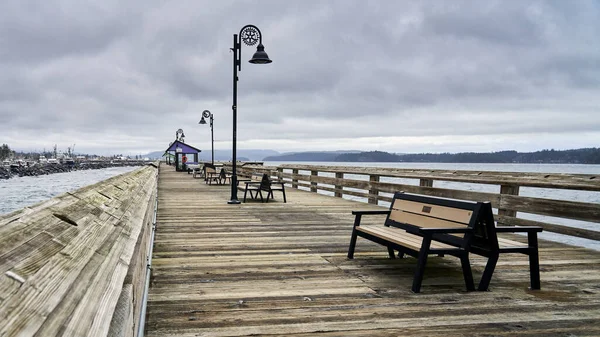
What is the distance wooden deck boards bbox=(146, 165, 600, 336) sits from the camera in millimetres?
3240

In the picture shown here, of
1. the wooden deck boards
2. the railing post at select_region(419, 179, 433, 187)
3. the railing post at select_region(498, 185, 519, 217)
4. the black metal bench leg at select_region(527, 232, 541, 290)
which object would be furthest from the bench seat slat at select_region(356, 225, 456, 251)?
the railing post at select_region(419, 179, 433, 187)

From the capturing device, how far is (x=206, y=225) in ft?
26.3

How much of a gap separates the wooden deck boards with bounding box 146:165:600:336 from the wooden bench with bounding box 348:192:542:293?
235 mm

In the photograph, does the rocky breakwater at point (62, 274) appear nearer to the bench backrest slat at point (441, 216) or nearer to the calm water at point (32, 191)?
the bench backrest slat at point (441, 216)

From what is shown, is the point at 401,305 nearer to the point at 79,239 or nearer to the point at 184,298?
the point at 184,298

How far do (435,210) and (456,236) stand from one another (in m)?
0.49

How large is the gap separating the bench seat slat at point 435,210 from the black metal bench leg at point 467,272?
353 millimetres

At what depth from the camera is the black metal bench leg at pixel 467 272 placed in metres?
4.07

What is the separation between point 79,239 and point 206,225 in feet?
21.3

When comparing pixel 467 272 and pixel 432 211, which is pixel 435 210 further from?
pixel 467 272

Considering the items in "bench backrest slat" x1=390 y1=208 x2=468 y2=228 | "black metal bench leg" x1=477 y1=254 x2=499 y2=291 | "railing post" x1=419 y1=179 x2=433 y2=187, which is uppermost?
"railing post" x1=419 y1=179 x2=433 y2=187

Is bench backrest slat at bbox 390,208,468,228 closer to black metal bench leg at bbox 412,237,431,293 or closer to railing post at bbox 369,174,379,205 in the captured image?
black metal bench leg at bbox 412,237,431,293

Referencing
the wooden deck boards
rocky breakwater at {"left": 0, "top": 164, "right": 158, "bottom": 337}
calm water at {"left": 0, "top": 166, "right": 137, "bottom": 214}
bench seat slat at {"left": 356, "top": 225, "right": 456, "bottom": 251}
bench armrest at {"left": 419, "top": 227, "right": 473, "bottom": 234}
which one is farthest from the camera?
calm water at {"left": 0, "top": 166, "right": 137, "bottom": 214}

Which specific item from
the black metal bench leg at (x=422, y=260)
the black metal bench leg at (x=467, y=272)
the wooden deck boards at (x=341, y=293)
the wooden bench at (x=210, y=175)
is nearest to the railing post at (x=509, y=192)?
the wooden deck boards at (x=341, y=293)
